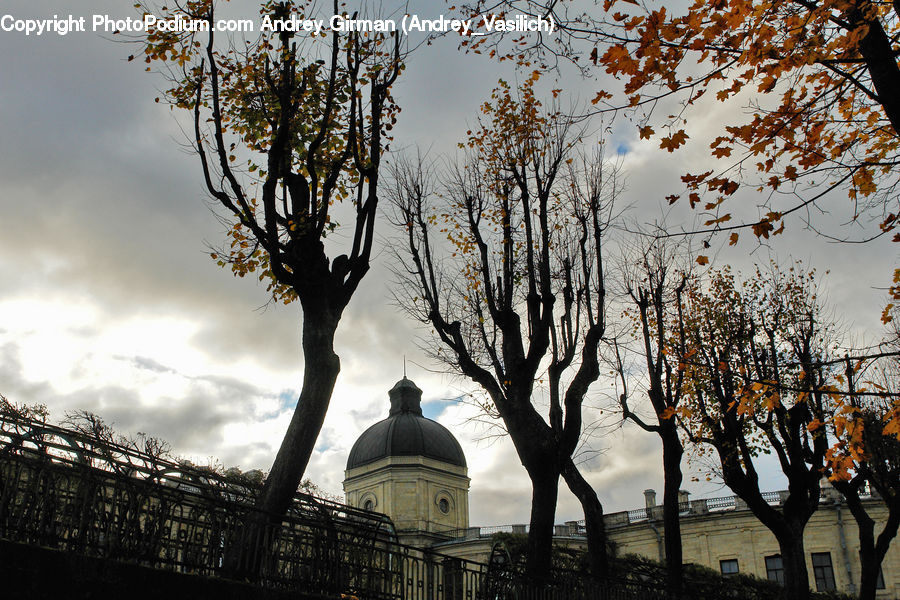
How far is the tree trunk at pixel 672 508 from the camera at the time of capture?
14906mm

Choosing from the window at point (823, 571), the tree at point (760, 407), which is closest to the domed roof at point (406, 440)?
the window at point (823, 571)

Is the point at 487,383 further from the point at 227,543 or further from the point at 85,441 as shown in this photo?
the point at 85,441

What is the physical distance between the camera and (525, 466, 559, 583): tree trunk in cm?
1174

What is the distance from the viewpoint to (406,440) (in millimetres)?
69875

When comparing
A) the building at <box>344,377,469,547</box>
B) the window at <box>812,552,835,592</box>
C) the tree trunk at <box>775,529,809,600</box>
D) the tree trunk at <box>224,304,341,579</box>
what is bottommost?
the window at <box>812,552,835,592</box>

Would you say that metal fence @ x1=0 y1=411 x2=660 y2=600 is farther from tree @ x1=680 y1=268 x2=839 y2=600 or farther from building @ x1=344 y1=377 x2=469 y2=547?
building @ x1=344 y1=377 x2=469 y2=547

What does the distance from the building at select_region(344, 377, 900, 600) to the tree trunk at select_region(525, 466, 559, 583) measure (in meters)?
15.0

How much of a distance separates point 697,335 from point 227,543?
14691 mm

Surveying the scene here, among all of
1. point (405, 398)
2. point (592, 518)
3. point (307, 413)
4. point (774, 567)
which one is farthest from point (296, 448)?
point (405, 398)

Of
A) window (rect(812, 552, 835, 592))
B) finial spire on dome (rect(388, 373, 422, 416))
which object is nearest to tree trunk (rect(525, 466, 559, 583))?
window (rect(812, 552, 835, 592))

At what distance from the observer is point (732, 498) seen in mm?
48250

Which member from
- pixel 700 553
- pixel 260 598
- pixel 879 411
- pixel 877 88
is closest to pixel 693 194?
pixel 877 88

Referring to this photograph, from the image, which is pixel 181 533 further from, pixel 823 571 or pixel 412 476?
pixel 412 476

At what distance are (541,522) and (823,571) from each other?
126 feet
